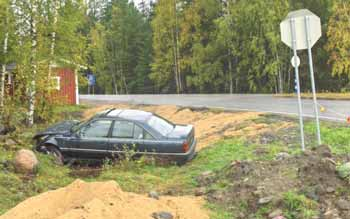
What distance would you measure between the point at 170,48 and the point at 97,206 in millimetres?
42867

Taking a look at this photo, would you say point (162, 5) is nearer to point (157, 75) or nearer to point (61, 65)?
point (157, 75)

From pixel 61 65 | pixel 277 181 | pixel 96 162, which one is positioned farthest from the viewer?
pixel 61 65

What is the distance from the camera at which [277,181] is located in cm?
696

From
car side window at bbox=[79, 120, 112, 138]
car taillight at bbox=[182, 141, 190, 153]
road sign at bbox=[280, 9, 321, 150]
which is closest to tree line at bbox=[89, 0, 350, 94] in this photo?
car side window at bbox=[79, 120, 112, 138]

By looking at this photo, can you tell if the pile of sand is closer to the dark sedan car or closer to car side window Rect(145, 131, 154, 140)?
the dark sedan car

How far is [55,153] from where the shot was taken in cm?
1140

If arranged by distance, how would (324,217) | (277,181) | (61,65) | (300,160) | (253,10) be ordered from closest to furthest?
1. (324,217)
2. (277,181)
3. (300,160)
4. (61,65)
5. (253,10)

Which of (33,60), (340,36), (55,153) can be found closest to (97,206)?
(55,153)

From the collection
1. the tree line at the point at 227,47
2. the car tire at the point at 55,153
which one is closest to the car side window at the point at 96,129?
the car tire at the point at 55,153

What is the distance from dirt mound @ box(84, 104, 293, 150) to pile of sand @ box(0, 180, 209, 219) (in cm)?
629

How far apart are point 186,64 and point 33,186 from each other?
37741mm

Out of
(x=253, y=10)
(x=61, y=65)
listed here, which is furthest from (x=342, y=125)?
(x=253, y=10)

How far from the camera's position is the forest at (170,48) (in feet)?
60.9

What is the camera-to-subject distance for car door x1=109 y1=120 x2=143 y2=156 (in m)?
10.8
